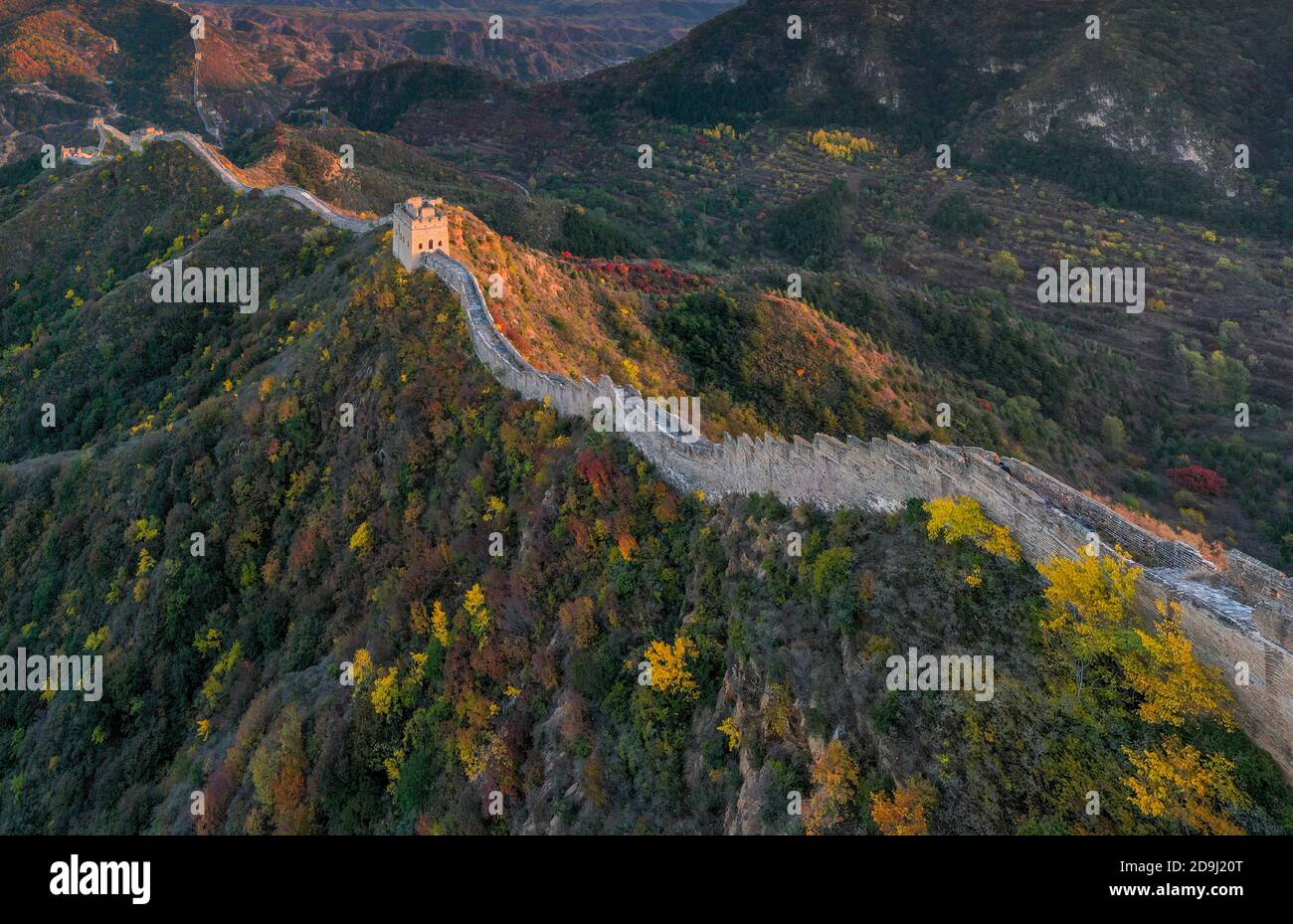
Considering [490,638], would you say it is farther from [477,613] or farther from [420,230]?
[420,230]

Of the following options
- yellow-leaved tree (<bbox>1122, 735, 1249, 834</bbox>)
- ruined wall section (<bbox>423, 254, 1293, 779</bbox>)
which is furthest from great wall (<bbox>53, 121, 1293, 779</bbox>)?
yellow-leaved tree (<bbox>1122, 735, 1249, 834</bbox>)

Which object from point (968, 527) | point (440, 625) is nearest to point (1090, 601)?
point (968, 527)

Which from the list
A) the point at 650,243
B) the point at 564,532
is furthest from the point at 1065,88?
the point at 564,532

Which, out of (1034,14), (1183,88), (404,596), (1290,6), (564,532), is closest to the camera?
(564,532)

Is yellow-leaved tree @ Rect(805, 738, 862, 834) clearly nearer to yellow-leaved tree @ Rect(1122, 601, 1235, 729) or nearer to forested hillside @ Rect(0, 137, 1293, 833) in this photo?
forested hillside @ Rect(0, 137, 1293, 833)

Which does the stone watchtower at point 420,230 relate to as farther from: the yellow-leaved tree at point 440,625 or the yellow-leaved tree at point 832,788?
the yellow-leaved tree at point 832,788

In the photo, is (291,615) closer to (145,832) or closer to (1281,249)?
(145,832)
